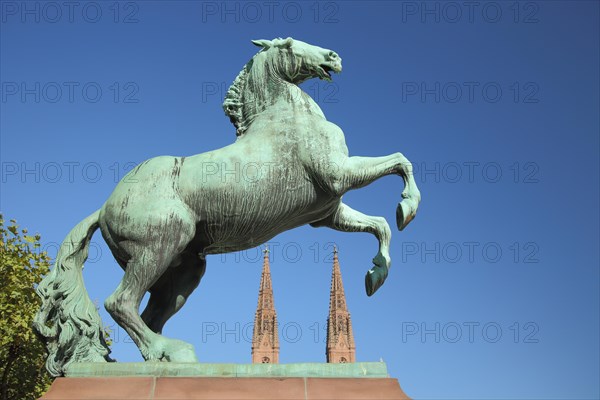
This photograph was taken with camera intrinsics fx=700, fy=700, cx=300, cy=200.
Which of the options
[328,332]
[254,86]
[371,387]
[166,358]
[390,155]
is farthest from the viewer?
[328,332]

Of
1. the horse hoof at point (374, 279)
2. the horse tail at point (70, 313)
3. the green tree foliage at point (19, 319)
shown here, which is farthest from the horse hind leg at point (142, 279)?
the green tree foliage at point (19, 319)

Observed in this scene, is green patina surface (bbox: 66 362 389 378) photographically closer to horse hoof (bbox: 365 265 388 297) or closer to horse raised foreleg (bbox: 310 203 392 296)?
horse hoof (bbox: 365 265 388 297)

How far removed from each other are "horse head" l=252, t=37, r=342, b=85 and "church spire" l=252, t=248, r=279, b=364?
116m

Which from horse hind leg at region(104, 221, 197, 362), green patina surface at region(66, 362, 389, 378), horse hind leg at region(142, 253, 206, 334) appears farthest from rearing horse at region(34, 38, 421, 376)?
green patina surface at region(66, 362, 389, 378)

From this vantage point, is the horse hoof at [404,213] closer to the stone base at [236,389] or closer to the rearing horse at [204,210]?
the rearing horse at [204,210]

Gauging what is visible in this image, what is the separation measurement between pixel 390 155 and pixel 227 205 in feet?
5.03

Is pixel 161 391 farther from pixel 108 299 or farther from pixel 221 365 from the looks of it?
pixel 108 299

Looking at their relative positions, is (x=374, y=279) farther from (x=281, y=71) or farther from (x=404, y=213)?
(x=281, y=71)

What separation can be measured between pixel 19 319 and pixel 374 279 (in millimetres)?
15205

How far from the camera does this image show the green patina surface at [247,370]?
552 centimetres

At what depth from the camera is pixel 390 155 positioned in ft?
20.8

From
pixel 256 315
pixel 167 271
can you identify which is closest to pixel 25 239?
pixel 167 271

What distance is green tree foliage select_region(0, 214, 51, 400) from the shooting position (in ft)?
62.4

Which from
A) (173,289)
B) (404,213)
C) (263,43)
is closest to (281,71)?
(263,43)
